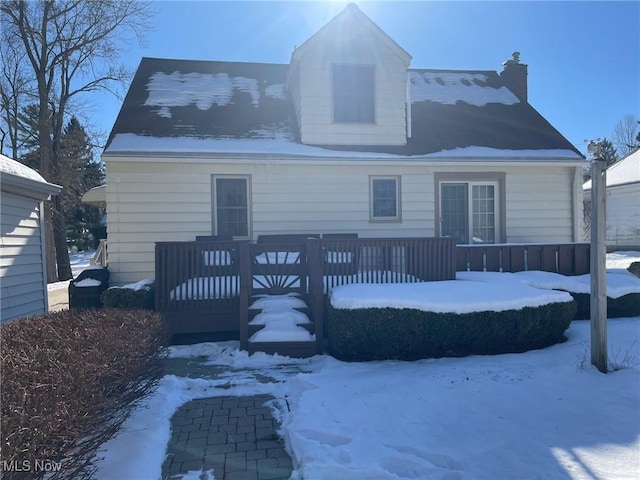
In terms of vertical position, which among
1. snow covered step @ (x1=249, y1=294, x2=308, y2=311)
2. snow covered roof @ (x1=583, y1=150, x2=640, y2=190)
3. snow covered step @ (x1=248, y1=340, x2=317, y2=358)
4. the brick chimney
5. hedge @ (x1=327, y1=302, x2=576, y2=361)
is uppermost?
the brick chimney

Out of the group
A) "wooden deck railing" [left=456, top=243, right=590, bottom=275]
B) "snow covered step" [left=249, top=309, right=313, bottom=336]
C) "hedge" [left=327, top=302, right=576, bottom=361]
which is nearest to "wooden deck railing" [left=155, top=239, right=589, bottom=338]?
"snow covered step" [left=249, top=309, right=313, bottom=336]

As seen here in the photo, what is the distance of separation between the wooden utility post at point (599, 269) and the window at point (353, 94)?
6.34m

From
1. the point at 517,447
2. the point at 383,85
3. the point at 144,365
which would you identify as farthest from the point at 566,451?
the point at 383,85

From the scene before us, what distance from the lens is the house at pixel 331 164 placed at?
9445 millimetres

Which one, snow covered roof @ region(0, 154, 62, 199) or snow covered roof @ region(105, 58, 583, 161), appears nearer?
snow covered roof @ region(0, 154, 62, 199)

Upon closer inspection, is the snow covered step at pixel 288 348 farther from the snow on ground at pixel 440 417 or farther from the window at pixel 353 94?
the window at pixel 353 94

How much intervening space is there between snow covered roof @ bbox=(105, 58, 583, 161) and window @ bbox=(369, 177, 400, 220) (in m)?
0.72

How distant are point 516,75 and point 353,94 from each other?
6316 mm

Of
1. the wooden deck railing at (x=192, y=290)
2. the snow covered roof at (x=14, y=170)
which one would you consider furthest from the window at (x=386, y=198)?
the snow covered roof at (x=14, y=170)

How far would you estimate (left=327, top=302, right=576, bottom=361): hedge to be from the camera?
19.3ft

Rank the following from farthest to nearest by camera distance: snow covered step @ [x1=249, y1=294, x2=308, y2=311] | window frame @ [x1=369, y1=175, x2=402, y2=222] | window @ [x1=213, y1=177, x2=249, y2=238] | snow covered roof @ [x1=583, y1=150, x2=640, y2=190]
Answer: snow covered roof @ [x1=583, y1=150, x2=640, y2=190]
window frame @ [x1=369, y1=175, x2=402, y2=222]
window @ [x1=213, y1=177, x2=249, y2=238]
snow covered step @ [x1=249, y1=294, x2=308, y2=311]

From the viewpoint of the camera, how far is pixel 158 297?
702 centimetres

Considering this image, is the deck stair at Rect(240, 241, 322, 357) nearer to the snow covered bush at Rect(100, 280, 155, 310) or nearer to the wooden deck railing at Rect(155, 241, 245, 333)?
the wooden deck railing at Rect(155, 241, 245, 333)

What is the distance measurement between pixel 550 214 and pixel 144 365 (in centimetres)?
1031
